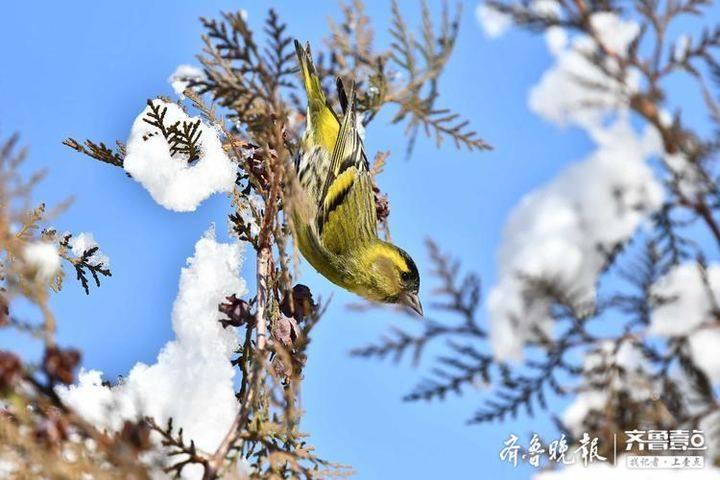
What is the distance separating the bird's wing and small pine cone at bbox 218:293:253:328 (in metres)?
1.61

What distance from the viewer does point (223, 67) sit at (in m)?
2.44

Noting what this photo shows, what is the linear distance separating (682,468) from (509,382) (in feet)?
1.36

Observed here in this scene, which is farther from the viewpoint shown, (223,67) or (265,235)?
(265,235)

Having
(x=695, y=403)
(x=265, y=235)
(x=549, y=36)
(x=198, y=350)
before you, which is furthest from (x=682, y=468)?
(x=265, y=235)

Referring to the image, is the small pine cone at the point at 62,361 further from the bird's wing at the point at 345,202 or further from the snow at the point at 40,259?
the bird's wing at the point at 345,202

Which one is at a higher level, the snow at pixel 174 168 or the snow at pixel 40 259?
the snow at pixel 174 168

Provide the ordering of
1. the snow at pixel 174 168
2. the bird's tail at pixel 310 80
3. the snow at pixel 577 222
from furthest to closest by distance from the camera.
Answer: the bird's tail at pixel 310 80, the snow at pixel 174 168, the snow at pixel 577 222

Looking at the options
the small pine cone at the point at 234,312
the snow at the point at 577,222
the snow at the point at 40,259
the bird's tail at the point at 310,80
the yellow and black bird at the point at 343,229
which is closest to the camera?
the snow at the point at 577,222

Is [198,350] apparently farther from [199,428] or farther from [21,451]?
[21,451]

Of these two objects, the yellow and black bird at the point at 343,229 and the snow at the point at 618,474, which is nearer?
the snow at the point at 618,474

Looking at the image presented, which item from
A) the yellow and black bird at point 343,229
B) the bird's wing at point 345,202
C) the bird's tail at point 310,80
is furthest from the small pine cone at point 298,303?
the bird's tail at point 310,80

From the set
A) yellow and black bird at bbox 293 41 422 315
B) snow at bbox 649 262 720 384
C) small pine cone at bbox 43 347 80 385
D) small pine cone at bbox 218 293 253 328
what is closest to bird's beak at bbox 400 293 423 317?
yellow and black bird at bbox 293 41 422 315

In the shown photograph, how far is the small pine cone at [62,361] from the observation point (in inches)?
60.8

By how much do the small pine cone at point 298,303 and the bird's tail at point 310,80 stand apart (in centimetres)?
189
